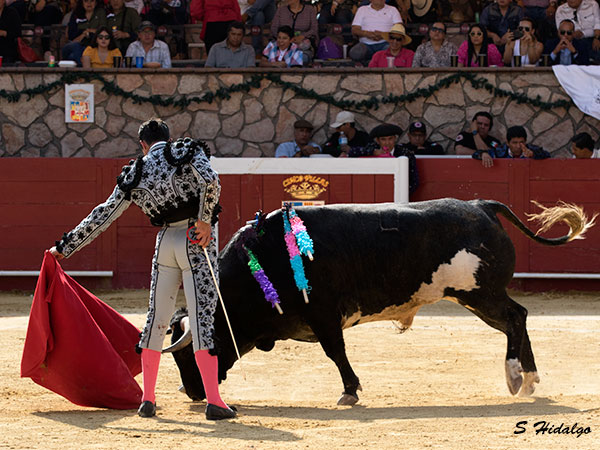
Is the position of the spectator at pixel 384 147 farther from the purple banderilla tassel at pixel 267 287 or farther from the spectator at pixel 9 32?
the purple banderilla tassel at pixel 267 287

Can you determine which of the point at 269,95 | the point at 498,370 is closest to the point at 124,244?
the point at 269,95

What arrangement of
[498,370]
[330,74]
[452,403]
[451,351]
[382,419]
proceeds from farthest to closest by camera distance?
[330,74], [451,351], [498,370], [452,403], [382,419]

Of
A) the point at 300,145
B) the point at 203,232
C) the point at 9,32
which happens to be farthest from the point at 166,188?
the point at 9,32

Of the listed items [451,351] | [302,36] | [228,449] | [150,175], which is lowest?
[451,351]

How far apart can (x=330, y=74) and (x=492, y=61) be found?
156cm

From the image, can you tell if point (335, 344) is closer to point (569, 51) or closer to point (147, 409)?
point (147, 409)

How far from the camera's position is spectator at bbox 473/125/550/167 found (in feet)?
30.6

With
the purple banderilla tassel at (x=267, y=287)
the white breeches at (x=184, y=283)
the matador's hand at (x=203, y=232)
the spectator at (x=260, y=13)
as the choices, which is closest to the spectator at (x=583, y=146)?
the spectator at (x=260, y=13)

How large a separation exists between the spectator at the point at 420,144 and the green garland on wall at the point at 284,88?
662 mm

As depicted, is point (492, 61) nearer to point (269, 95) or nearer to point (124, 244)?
point (269, 95)

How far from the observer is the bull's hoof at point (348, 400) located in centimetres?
484

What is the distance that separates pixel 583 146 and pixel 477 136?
0.97 metres

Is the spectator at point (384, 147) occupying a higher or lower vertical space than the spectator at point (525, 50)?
lower

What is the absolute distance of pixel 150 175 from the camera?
14.5ft
